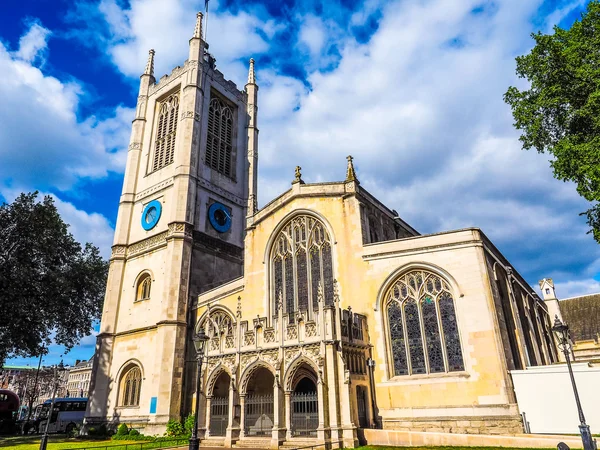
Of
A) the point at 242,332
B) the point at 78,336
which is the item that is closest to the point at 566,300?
the point at 242,332

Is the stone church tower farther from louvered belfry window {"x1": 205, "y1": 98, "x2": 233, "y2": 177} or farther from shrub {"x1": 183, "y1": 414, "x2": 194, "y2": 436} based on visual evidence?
shrub {"x1": 183, "y1": 414, "x2": 194, "y2": 436}

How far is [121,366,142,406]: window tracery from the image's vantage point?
2836 cm

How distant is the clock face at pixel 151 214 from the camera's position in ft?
107

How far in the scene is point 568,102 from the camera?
17578mm

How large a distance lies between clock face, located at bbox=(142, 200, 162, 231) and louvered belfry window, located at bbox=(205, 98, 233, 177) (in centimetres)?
559

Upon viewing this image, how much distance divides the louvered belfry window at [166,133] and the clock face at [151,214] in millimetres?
3701

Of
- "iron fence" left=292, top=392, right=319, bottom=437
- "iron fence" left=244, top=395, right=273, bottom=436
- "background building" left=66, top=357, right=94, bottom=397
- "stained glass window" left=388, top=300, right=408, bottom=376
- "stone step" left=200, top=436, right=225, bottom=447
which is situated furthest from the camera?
"background building" left=66, top=357, right=94, bottom=397

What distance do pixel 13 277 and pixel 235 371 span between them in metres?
17.3

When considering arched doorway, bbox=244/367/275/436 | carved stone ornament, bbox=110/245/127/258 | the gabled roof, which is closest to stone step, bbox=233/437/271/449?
arched doorway, bbox=244/367/275/436

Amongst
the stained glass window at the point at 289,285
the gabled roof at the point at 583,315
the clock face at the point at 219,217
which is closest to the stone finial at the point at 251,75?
the clock face at the point at 219,217

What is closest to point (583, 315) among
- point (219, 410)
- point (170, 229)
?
point (219, 410)

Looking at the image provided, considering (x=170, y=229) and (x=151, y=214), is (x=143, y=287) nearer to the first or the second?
(x=170, y=229)

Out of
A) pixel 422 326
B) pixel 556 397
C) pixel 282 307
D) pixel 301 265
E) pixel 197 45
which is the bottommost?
pixel 556 397

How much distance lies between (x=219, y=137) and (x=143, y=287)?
48.7ft
